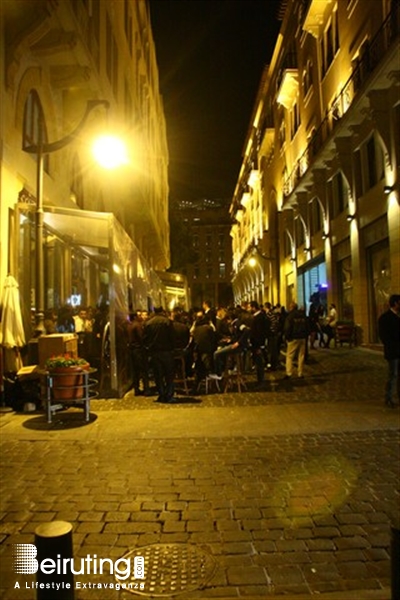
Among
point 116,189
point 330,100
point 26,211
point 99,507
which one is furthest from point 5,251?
point 330,100

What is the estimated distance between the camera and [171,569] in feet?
11.4

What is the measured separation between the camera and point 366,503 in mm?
4531

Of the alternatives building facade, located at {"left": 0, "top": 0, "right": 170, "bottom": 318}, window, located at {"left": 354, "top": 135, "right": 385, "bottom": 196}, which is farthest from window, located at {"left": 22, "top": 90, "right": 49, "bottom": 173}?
window, located at {"left": 354, "top": 135, "right": 385, "bottom": 196}

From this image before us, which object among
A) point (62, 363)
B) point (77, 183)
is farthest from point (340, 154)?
point (62, 363)

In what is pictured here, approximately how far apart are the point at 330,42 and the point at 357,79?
18.1ft

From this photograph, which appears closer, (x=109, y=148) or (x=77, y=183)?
(x=109, y=148)

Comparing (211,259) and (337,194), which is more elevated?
(211,259)

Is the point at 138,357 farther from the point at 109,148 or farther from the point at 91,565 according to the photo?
the point at 91,565

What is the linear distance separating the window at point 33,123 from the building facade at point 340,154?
993 cm

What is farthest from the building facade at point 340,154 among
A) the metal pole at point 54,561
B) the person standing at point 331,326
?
the metal pole at point 54,561

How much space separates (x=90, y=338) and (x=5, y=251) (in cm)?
267

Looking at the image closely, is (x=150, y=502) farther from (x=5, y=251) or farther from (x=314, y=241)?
(x=314, y=241)

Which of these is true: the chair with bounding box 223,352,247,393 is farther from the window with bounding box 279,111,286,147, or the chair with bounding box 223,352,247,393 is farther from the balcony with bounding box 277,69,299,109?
the window with bounding box 279,111,286,147

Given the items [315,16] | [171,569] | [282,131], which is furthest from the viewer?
[282,131]
